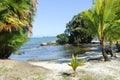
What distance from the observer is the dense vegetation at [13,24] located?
705 inches

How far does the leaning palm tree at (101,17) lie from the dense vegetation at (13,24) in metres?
4.90

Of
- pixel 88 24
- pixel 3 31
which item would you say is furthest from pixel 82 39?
pixel 3 31

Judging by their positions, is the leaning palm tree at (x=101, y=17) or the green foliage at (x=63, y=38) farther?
the green foliage at (x=63, y=38)

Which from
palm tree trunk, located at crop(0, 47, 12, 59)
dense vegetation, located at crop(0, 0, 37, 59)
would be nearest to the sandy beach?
dense vegetation, located at crop(0, 0, 37, 59)

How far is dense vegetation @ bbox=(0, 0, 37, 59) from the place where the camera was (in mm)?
17911

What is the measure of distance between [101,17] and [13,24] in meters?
7.20

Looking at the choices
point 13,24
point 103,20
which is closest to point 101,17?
point 103,20

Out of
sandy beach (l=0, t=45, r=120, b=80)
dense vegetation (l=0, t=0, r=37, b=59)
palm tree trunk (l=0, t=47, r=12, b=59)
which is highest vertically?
dense vegetation (l=0, t=0, r=37, b=59)

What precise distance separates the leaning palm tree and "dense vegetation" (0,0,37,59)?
490cm

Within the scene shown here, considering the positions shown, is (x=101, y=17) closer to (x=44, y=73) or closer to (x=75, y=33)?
(x=44, y=73)

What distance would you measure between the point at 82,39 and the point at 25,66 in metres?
68.2

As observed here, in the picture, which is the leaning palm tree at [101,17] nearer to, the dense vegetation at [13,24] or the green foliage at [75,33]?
the dense vegetation at [13,24]

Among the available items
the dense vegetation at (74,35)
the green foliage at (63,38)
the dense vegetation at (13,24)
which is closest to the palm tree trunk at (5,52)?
the dense vegetation at (13,24)

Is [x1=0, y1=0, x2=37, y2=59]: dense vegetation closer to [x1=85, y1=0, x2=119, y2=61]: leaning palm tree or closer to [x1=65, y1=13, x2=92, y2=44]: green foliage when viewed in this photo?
[x1=85, y1=0, x2=119, y2=61]: leaning palm tree
